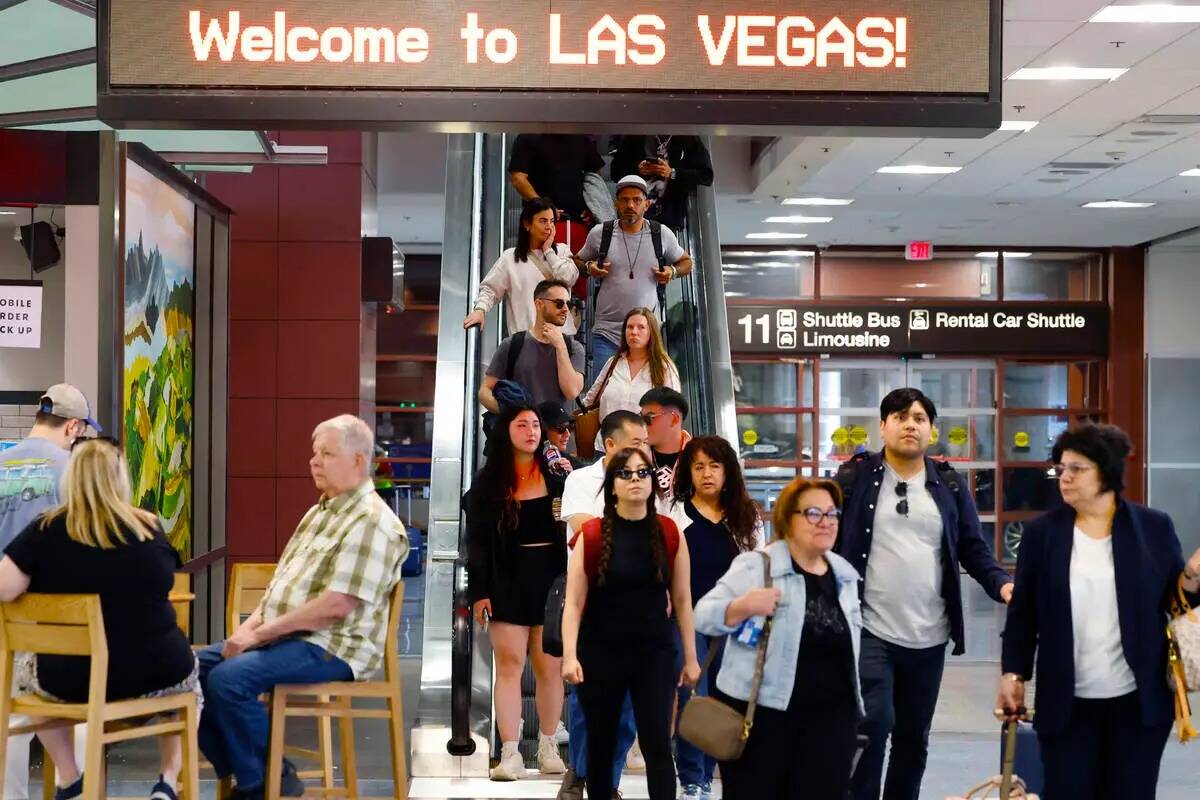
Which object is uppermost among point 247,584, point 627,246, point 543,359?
point 627,246

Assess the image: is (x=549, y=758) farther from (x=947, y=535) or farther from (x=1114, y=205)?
(x=1114, y=205)

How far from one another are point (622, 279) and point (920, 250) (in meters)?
12.9

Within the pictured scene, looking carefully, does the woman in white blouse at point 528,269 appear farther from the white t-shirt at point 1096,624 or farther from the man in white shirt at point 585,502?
the white t-shirt at point 1096,624

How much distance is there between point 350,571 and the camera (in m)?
5.26

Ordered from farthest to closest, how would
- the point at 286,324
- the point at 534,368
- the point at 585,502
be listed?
the point at 286,324, the point at 534,368, the point at 585,502

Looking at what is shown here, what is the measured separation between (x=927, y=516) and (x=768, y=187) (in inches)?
430

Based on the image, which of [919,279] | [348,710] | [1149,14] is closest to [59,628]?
[348,710]

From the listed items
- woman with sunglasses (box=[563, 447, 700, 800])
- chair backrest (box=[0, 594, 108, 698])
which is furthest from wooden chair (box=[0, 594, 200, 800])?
woman with sunglasses (box=[563, 447, 700, 800])

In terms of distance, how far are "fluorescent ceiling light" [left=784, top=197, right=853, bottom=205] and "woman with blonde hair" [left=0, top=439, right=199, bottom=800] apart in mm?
12519

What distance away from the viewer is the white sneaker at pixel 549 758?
654 centimetres

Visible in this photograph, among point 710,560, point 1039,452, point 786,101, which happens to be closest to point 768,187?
point 1039,452

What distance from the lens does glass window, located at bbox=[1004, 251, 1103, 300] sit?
20906 millimetres

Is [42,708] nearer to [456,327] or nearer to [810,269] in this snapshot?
[456,327]

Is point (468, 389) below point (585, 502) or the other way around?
the other way around
